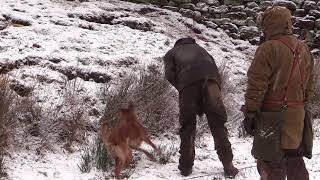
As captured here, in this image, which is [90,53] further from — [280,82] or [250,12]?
[250,12]

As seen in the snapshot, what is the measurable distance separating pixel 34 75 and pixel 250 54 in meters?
5.36

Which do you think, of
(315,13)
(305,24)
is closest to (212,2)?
(305,24)

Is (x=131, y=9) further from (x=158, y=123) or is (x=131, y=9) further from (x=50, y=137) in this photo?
(x=50, y=137)

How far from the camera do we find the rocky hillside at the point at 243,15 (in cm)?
1183

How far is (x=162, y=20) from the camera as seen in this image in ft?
37.0

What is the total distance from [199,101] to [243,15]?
24.2 feet

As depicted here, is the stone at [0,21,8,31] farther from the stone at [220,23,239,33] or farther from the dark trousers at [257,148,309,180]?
the dark trousers at [257,148,309,180]

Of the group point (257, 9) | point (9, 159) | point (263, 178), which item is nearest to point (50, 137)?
point (9, 159)

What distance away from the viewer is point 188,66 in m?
5.13

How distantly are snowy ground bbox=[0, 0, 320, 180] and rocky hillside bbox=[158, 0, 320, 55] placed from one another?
371 millimetres

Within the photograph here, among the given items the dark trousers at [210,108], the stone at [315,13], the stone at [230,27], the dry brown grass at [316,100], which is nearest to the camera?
the dark trousers at [210,108]

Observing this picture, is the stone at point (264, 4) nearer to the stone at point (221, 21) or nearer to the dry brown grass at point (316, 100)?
the stone at point (221, 21)

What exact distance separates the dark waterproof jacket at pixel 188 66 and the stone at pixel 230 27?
21.9ft

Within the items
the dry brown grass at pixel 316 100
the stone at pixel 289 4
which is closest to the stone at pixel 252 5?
the stone at pixel 289 4
